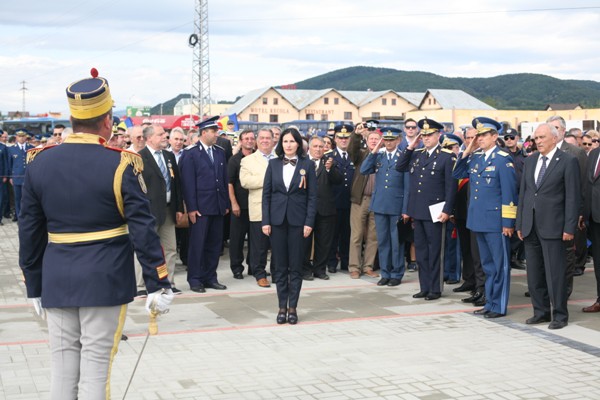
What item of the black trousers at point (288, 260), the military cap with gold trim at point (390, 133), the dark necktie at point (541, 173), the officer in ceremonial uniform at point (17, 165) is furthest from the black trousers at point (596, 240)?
the officer in ceremonial uniform at point (17, 165)

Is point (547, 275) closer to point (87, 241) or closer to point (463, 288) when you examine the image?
point (463, 288)

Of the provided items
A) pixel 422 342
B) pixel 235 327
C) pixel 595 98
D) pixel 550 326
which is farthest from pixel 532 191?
pixel 595 98

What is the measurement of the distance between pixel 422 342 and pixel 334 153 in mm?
4770

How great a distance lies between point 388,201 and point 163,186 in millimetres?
3078

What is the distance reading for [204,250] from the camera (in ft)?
35.1

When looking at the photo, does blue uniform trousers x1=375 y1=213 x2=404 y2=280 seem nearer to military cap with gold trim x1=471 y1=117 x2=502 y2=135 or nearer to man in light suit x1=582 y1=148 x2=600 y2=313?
military cap with gold trim x1=471 y1=117 x2=502 y2=135

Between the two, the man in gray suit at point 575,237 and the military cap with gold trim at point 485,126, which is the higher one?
the military cap with gold trim at point 485,126

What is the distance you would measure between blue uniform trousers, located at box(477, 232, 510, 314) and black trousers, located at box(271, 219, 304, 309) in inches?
84.5

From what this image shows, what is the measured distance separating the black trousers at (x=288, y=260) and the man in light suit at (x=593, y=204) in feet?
10.8

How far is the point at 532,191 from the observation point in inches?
335

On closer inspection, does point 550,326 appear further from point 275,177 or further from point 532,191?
point 275,177

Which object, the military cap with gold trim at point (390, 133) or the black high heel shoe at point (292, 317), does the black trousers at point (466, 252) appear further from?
the black high heel shoe at point (292, 317)

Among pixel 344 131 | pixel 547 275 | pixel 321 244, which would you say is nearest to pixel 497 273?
pixel 547 275

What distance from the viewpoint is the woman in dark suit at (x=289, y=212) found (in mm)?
8617
